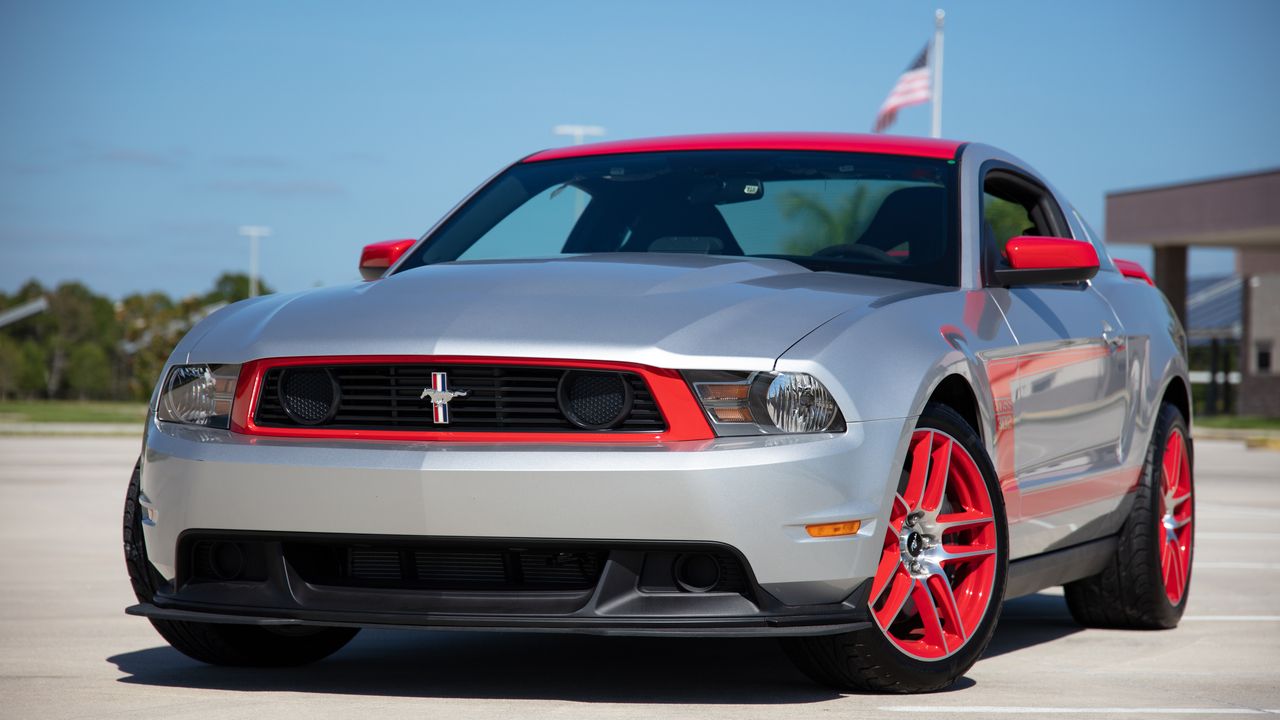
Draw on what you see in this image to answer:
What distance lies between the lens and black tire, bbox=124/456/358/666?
457 cm

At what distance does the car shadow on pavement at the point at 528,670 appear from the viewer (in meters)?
4.43

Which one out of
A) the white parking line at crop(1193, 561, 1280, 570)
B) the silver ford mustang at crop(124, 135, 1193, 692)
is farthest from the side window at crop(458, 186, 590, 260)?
the white parking line at crop(1193, 561, 1280, 570)

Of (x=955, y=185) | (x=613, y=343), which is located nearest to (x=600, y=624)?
(x=613, y=343)

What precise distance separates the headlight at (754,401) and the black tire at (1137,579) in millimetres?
2525

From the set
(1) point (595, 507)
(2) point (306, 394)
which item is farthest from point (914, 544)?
(2) point (306, 394)

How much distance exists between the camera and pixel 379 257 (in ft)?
18.7

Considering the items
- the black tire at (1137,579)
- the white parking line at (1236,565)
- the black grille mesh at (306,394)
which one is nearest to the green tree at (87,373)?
the white parking line at (1236,565)

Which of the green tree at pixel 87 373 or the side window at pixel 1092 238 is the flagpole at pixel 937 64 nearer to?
the side window at pixel 1092 238

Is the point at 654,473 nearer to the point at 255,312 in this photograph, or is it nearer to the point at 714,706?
the point at 714,706

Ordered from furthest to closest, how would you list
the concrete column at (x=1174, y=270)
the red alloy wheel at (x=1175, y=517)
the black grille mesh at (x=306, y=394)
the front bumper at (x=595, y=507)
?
the concrete column at (x=1174, y=270) → the red alloy wheel at (x=1175, y=517) → the black grille mesh at (x=306, y=394) → the front bumper at (x=595, y=507)

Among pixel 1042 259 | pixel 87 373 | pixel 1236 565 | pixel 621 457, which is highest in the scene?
pixel 1042 259

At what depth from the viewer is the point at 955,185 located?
17.7 ft

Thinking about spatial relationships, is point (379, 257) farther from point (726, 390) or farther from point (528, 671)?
point (726, 390)

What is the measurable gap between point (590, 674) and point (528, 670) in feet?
0.61
